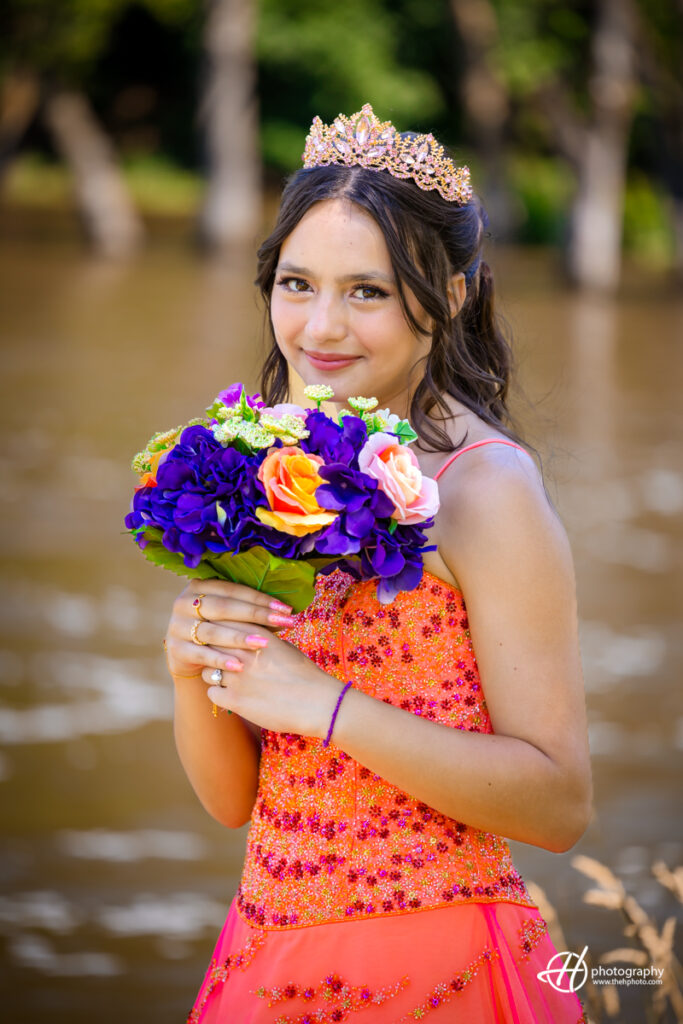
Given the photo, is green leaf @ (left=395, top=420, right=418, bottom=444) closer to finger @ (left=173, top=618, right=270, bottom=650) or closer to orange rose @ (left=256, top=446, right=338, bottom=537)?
orange rose @ (left=256, top=446, right=338, bottom=537)

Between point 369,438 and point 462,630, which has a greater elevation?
point 369,438

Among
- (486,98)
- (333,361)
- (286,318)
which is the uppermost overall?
(486,98)

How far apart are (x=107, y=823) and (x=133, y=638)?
2.40m

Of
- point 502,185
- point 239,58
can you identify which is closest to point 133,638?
point 239,58

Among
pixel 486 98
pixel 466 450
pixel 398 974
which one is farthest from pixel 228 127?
pixel 398 974

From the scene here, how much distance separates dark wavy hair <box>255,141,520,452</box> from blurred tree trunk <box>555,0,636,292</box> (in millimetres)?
23195

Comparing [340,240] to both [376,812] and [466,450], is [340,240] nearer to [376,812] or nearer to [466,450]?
[466,450]

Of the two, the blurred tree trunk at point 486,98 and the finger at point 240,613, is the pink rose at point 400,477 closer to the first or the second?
the finger at point 240,613

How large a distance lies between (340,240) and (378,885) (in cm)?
121

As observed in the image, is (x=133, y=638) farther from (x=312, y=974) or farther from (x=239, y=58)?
(x=239, y=58)

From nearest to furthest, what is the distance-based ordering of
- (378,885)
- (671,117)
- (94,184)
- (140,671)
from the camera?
1. (378,885)
2. (140,671)
3. (94,184)
4. (671,117)

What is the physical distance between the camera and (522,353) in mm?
3543

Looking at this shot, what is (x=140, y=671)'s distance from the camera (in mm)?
7711

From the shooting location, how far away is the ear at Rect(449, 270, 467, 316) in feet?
8.41
